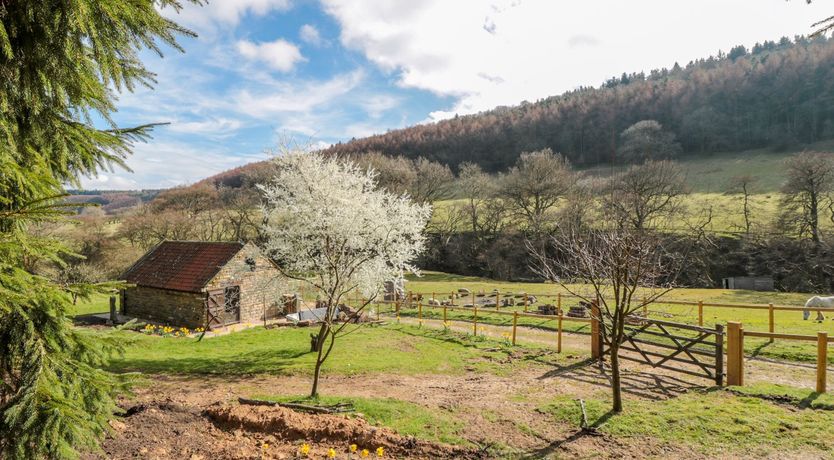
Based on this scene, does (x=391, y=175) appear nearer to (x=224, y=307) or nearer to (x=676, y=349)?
(x=224, y=307)

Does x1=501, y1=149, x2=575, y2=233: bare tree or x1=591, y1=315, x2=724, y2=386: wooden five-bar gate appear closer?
x1=591, y1=315, x2=724, y2=386: wooden five-bar gate

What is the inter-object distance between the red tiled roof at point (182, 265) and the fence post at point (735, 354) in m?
20.1

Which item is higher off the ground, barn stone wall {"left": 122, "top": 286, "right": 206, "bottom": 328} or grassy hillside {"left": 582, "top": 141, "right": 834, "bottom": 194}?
grassy hillside {"left": 582, "top": 141, "right": 834, "bottom": 194}

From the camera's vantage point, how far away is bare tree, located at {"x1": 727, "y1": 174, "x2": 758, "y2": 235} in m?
43.4

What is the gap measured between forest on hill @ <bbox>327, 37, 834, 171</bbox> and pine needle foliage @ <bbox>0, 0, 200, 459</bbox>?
285 feet

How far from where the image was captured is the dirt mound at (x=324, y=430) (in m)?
6.56

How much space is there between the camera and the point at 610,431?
7.28 meters

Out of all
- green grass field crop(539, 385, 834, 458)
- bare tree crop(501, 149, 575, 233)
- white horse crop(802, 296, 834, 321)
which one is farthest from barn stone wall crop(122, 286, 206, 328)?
bare tree crop(501, 149, 575, 233)

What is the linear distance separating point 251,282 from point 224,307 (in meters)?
2.11

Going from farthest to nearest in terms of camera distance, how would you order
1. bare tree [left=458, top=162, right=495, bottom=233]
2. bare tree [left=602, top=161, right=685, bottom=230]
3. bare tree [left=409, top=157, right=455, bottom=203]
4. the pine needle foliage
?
bare tree [left=409, top=157, right=455, bottom=203] → bare tree [left=458, top=162, right=495, bottom=233] → bare tree [left=602, top=161, right=685, bottom=230] → the pine needle foliage

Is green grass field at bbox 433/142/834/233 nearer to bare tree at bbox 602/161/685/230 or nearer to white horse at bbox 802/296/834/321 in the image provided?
bare tree at bbox 602/161/685/230

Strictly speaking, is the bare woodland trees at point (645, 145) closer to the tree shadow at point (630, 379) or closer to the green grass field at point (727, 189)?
the green grass field at point (727, 189)

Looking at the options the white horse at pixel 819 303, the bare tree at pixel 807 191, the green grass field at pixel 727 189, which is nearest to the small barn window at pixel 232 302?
the white horse at pixel 819 303

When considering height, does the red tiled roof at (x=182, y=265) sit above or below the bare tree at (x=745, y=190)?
below
